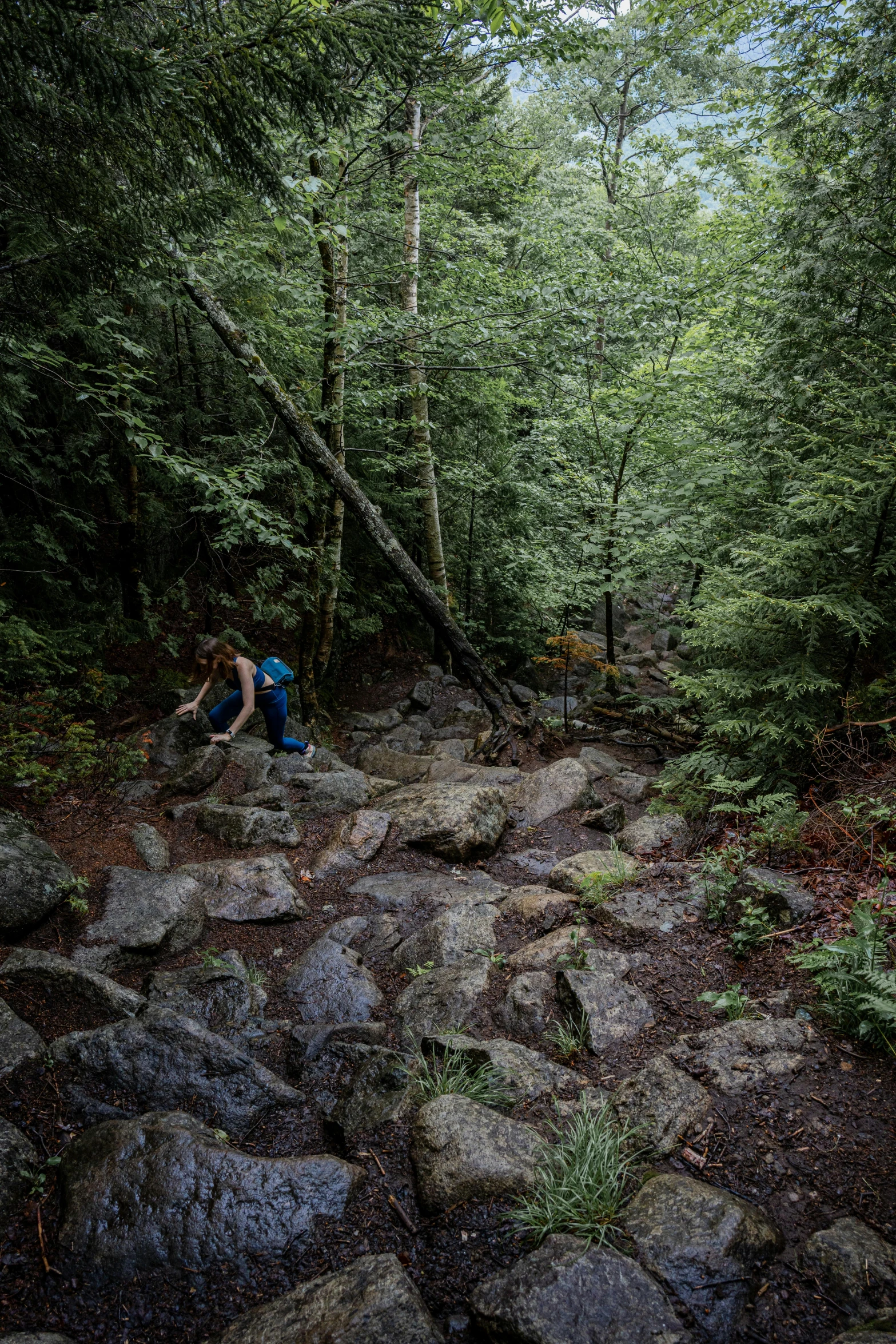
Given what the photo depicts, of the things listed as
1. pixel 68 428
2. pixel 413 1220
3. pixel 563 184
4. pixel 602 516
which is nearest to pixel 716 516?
pixel 602 516

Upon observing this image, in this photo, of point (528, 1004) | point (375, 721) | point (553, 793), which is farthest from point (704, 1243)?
point (375, 721)

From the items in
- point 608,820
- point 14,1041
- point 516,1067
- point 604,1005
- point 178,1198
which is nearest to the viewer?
point 178,1198

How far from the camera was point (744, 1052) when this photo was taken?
3.16 m

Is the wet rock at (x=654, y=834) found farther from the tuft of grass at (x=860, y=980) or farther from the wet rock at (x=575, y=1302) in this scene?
the wet rock at (x=575, y=1302)

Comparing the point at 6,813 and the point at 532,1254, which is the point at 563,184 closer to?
the point at 6,813

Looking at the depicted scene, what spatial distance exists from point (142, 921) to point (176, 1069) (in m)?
1.82

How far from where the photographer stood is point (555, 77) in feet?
49.1

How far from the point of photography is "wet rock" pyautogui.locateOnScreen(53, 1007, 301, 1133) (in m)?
3.08

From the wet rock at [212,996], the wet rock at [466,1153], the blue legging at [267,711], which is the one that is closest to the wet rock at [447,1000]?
the wet rock at [466,1153]

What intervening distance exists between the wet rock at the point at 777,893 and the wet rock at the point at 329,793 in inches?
183

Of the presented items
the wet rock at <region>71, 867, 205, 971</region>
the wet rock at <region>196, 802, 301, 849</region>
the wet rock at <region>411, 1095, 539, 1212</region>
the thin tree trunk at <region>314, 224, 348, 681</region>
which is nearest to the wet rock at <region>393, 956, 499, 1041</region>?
the wet rock at <region>411, 1095, 539, 1212</region>

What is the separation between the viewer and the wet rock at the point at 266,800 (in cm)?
731

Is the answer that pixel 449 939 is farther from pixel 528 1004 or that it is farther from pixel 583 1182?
pixel 583 1182

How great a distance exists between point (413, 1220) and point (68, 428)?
9.95 m
